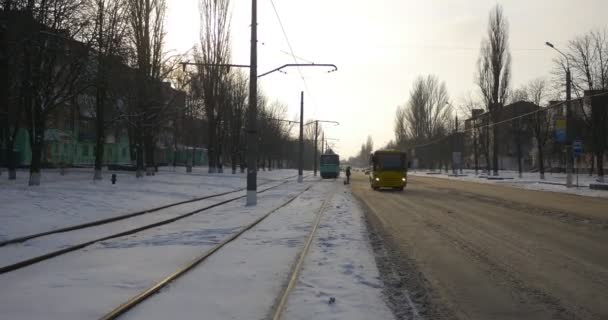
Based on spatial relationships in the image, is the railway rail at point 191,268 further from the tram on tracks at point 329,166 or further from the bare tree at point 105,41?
the tram on tracks at point 329,166

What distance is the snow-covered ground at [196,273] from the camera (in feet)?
19.6

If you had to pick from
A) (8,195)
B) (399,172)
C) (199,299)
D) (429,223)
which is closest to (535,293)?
(199,299)

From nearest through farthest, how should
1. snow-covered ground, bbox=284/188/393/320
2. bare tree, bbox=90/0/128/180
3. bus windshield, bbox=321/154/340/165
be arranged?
snow-covered ground, bbox=284/188/393/320, bare tree, bbox=90/0/128/180, bus windshield, bbox=321/154/340/165

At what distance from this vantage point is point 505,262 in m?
9.07

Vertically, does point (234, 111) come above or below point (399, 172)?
above

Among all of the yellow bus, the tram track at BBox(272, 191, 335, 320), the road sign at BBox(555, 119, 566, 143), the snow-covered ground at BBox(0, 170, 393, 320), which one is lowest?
the snow-covered ground at BBox(0, 170, 393, 320)

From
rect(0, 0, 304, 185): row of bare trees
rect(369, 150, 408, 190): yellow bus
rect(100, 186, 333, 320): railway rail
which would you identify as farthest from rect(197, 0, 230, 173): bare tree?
rect(100, 186, 333, 320): railway rail

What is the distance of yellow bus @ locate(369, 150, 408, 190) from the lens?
1367 inches

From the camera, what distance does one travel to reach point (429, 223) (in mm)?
15242

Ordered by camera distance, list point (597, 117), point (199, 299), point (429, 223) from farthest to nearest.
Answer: point (597, 117), point (429, 223), point (199, 299)

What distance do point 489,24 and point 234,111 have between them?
26.9m

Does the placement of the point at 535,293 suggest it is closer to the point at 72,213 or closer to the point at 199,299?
the point at 199,299

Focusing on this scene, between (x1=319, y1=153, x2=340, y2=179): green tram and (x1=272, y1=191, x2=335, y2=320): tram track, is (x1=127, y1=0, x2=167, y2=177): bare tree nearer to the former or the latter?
(x1=272, y1=191, x2=335, y2=320): tram track

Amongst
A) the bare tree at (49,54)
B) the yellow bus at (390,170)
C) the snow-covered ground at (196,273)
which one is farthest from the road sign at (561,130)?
the bare tree at (49,54)
